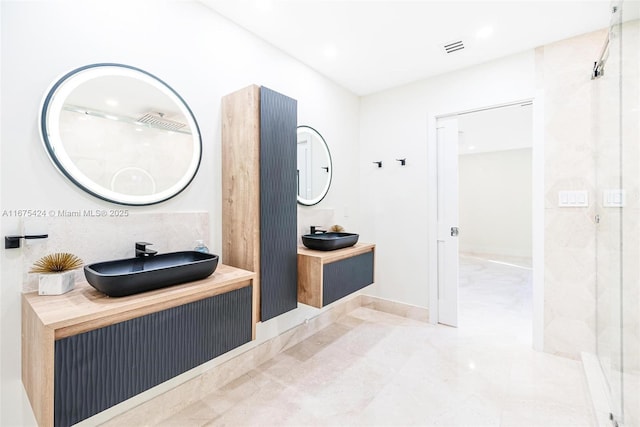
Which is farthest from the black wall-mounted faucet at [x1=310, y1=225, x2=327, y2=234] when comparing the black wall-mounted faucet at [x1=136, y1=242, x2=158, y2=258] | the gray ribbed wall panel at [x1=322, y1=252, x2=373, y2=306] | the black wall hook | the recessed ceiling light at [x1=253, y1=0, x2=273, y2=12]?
the black wall hook

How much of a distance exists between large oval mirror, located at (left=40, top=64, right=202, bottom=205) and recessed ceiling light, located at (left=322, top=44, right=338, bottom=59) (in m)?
1.37

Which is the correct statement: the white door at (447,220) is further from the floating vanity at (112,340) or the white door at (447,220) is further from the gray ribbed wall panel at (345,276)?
the floating vanity at (112,340)

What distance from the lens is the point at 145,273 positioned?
4.23ft

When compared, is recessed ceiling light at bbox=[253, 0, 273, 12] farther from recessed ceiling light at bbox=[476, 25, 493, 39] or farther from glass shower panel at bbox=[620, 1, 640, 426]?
glass shower panel at bbox=[620, 1, 640, 426]

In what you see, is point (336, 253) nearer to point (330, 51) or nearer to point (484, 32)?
point (330, 51)

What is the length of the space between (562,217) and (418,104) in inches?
66.8

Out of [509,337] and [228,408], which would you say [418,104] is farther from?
[228,408]

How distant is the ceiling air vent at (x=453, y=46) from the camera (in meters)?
2.41

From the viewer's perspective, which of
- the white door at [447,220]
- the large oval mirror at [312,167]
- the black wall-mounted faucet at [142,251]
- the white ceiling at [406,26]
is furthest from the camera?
the white door at [447,220]

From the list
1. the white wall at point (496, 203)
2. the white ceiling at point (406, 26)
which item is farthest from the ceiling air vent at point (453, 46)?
the white wall at point (496, 203)

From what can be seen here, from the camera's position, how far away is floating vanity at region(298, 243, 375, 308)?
2170mm

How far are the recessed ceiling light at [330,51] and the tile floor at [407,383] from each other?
104 inches

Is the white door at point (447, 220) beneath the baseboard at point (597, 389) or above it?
above

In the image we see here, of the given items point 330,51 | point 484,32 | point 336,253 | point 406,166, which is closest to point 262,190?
point 336,253
